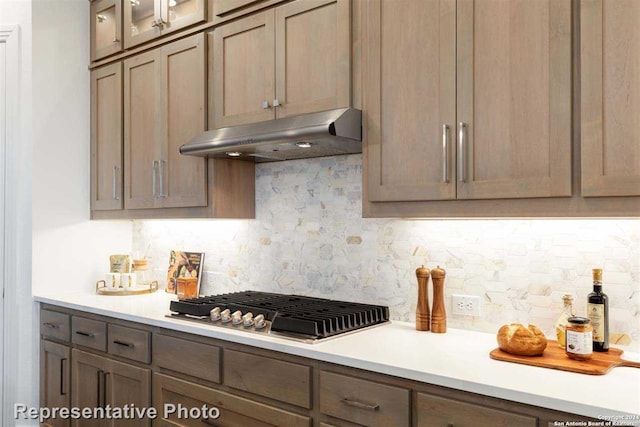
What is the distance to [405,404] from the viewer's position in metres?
1.59

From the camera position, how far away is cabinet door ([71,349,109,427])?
269 centimetres

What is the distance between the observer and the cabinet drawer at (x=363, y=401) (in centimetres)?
161

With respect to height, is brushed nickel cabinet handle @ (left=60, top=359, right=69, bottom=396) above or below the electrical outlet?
below

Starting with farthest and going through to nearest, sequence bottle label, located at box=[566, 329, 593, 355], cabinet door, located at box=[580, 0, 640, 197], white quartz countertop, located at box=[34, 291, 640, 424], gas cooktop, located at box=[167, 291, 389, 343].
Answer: gas cooktop, located at box=[167, 291, 389, 343]
bottle label, located at box=[566, 329, 593, 355]
cabinet door, located at box=[580, 0, 640, 197]
white quartz countertop, located at box=[34, 291, 640, 424]

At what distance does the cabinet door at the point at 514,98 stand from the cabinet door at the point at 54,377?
2415mm

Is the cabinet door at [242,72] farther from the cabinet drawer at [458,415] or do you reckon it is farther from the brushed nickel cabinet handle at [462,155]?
the cabinet drawer at [458,415]

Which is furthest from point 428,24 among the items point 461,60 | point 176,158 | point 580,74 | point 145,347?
point 145,347

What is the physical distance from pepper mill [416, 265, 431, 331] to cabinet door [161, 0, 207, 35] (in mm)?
1666

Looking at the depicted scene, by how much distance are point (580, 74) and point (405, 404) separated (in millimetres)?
1136

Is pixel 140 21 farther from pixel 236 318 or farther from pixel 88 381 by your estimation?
pixel 88 381

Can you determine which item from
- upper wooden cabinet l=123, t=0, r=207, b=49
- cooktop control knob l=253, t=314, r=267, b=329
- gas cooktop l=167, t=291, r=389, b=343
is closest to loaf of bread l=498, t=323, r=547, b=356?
gas cooktop l=167, t=291, r=389, b=343

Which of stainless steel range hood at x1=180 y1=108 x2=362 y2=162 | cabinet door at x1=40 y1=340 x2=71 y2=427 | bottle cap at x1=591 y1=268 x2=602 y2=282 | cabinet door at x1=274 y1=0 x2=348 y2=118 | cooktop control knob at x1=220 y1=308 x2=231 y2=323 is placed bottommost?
cabinet door at x1=40 y1=340 x2=71 y2=427

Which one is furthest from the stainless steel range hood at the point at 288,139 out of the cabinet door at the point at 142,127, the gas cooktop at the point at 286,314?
the gas cooktop at the point at 286,314

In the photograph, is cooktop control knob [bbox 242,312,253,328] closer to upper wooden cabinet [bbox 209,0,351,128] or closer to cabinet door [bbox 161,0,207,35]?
upper wooden cabinet [bbox 209,0,351,128]
